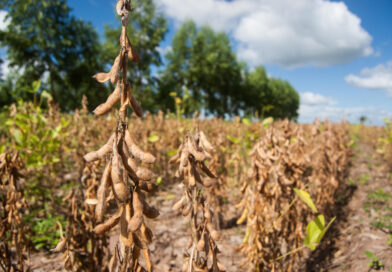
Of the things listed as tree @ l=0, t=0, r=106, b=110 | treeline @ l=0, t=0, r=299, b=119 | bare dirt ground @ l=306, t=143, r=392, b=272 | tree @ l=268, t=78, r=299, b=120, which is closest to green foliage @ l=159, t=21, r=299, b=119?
treeline @ l=0, t=0, r=299, b=119

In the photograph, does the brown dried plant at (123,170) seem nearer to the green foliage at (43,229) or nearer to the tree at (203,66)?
the green foliage at (43,229)

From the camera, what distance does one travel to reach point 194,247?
101cm

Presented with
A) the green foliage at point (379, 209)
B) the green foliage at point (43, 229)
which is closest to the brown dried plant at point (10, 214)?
the green foliage at point (43, 229)

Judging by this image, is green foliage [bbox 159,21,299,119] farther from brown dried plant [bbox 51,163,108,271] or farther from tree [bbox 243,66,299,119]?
brown dried plant [bbox 51,163,108,271]

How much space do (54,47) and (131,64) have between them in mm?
7206

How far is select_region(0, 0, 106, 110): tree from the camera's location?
22.7m

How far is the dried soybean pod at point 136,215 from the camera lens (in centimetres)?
74

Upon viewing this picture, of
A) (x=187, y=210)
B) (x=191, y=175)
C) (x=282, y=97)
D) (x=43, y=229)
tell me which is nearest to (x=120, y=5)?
→ (x=191, y=175)

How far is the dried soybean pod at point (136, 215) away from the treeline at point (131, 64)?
9486 millimetres

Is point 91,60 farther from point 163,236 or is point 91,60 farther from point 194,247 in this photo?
point 194,247

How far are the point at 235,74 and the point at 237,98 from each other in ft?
16.4

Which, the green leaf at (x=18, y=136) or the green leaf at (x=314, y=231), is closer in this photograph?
the green leaf at (x=314, y=231)

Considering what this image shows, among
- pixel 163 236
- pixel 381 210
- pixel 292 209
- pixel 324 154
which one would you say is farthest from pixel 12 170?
pixel 381 210

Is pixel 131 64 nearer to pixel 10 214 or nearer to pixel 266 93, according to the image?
pixel 10 214
